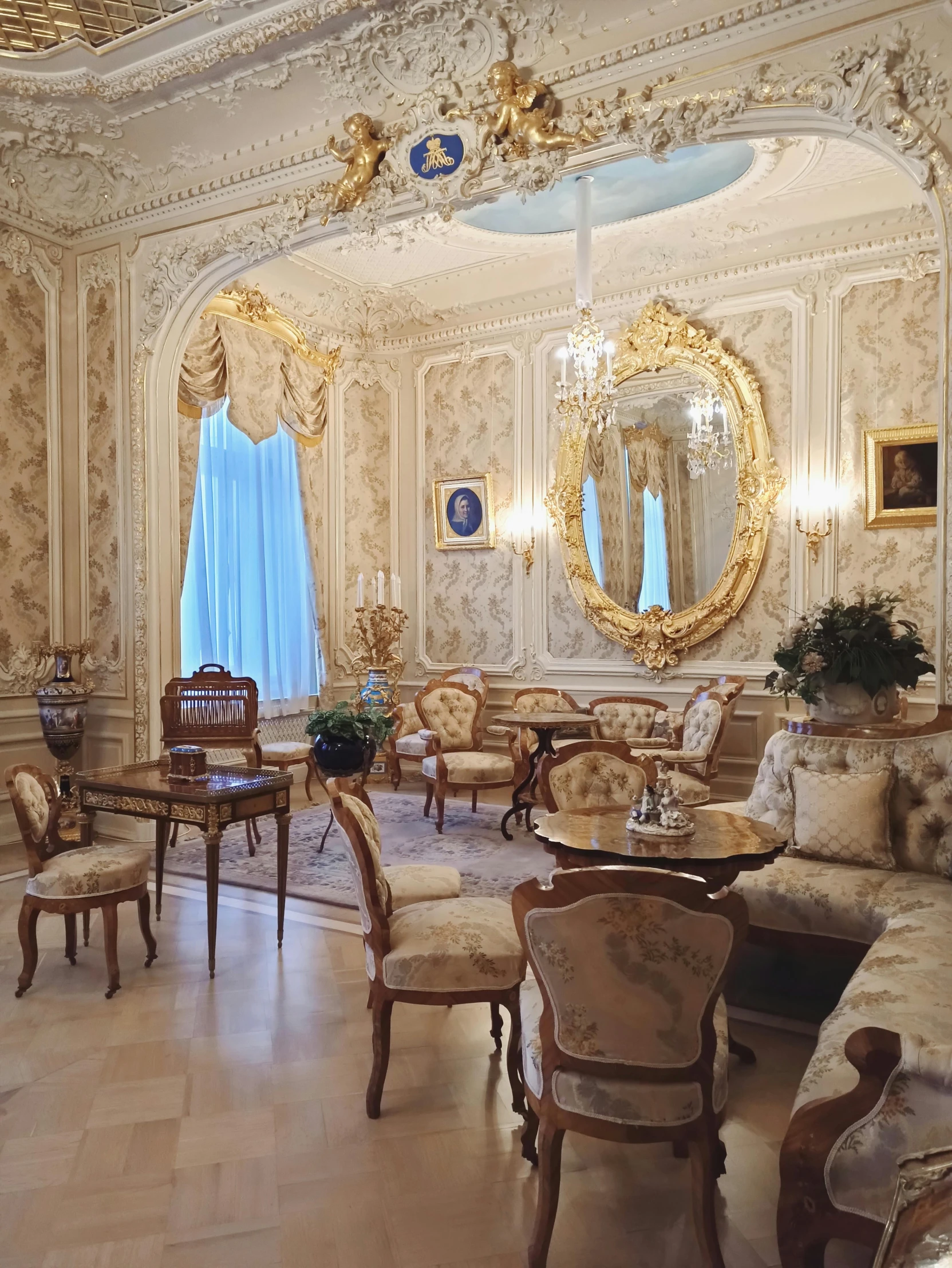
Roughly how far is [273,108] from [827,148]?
128 inches

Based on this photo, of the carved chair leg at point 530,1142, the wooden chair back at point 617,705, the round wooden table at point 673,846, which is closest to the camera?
the carved chair leg at point 530,1142

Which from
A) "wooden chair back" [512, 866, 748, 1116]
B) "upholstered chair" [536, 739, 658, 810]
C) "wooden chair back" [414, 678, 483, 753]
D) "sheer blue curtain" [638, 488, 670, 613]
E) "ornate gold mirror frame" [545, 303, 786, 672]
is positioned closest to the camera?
"wooden chair back" [512, 866, 748, 1116]

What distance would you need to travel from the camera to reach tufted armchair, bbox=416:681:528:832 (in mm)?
6301

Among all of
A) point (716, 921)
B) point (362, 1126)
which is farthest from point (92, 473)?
point (716, 921)

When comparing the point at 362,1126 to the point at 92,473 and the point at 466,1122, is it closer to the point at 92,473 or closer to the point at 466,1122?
the point at 466,1122

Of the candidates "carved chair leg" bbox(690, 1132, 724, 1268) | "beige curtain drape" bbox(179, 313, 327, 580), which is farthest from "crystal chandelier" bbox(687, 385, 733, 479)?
"carved chair leg" bbox(690, 1132, 724, 1268)

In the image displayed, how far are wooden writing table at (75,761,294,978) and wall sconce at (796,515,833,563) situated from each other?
4.22 m

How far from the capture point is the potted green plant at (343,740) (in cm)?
496

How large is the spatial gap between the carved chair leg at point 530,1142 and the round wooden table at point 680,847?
636 mm

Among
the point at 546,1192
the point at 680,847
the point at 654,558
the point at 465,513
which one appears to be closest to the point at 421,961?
the point at 546,1192

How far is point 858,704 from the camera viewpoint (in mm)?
3941

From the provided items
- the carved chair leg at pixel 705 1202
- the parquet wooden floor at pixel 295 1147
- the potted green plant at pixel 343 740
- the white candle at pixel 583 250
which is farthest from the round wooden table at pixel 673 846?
the white candle at pixel 583 250

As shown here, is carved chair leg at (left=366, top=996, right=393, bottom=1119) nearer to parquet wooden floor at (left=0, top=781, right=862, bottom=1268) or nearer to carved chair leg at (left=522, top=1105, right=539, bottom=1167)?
parquet wooden floor at (left=0, top=781, right=862, bottom=1268)

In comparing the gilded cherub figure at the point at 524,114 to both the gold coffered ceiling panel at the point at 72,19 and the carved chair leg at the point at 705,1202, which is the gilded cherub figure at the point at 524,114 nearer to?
the gold coffered ceiling panel at the point at 72,19
